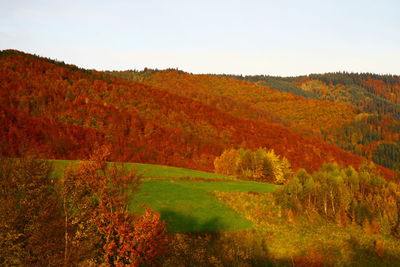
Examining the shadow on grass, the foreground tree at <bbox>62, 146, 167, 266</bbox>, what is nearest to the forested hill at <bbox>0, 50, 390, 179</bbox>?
the shadow on grass

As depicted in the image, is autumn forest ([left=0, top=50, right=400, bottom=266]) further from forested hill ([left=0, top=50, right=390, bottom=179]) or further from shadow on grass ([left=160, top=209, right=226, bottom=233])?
forested hill ([left=0, top=50, right=390, bottom=179])

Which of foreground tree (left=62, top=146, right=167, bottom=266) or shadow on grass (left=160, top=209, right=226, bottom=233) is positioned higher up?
foreground tree (left=62, top=146, right=167, bottom=266)

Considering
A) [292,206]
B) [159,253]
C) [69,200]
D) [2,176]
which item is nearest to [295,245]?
[292,206]

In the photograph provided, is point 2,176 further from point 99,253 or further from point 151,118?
point 151,118

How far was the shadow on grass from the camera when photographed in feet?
100

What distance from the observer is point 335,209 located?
4244cm

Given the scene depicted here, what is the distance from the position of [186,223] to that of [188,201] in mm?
6375

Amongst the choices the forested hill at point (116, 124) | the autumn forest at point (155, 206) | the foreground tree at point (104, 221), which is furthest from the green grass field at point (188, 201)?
the forested hill at point (116, 124)

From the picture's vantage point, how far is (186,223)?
31.8 m

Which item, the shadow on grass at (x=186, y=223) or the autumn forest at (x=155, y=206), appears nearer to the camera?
the autumn forest at (x=155, y=206)

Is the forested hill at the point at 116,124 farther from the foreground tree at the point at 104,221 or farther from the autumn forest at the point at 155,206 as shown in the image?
the foreground tree at the point at 104,221

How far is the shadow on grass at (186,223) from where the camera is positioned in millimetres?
30562

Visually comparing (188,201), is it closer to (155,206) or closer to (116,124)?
(155,206)

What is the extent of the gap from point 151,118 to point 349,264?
361 ft
